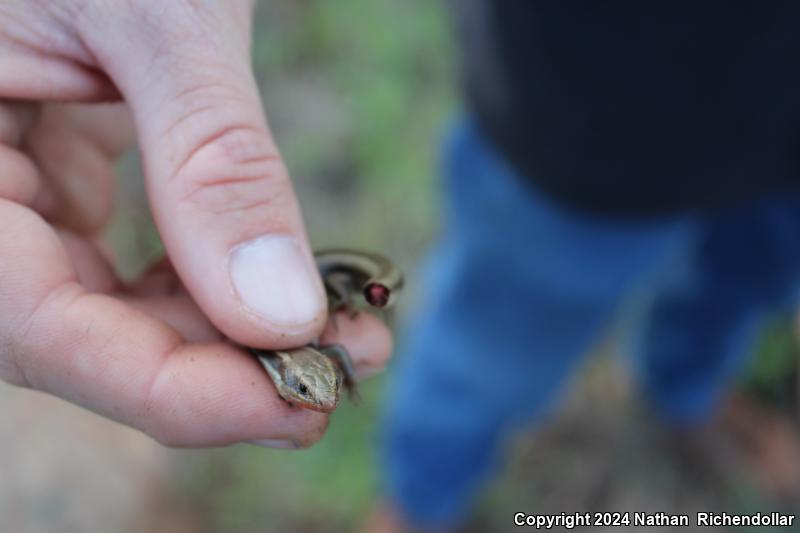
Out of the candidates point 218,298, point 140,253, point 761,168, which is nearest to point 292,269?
point 218,298

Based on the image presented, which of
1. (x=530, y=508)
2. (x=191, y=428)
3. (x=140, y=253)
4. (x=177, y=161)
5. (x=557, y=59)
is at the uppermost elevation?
(x=140, y=253)

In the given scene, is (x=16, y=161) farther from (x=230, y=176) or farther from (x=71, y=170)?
(x=230, y=176)

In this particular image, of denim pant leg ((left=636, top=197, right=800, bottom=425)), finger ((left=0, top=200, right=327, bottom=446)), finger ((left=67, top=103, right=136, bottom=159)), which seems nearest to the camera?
finger ((left=0, top=200, right=327, bottom=446))

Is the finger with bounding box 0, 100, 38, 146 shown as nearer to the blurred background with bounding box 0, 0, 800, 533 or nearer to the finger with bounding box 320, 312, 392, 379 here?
the finger with bounding box 320, 312, 392, 379

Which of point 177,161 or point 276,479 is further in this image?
point 276,479

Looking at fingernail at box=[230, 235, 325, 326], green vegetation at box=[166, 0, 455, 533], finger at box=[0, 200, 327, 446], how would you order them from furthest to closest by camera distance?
green vegetation at box=[166, 0, 455, 533]
fingernail at box=[230, 235, 325, 326]
finger at box=[0, 200, 327, 446]

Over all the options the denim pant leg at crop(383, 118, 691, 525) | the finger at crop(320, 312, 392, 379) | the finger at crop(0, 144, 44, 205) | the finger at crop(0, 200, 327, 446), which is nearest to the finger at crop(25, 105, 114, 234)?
the finger at crop(0, 144, 44, 205)

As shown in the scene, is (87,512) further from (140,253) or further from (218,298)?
(218,298)

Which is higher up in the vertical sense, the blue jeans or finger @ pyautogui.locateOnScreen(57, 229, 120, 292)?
the blue jeans
